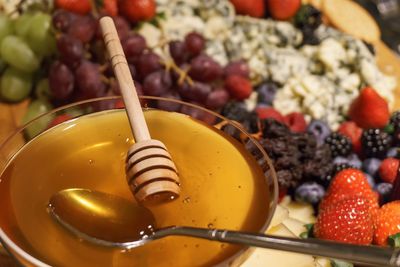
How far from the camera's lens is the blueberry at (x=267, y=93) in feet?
5.26

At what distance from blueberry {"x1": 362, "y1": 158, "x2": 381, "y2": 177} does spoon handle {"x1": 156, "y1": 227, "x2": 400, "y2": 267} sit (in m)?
0.79

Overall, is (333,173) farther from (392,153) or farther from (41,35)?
(41,35)

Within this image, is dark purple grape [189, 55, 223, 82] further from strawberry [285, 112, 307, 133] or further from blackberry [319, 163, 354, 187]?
blackberry [319, 163, 354, 187]

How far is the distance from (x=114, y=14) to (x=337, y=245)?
47.6 inches

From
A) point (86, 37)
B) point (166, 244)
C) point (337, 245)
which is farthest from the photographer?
point (86, 37)

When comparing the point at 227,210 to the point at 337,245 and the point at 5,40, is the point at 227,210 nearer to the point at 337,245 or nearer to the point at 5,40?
the point at 337,245

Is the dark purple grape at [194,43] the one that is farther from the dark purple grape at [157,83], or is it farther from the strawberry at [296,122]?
the strawberry at [296,122]

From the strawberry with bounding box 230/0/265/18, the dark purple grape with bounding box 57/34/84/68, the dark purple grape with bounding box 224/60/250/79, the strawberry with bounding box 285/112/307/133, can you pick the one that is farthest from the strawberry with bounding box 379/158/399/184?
the dark purple grape with bounding box 57/34/84/68

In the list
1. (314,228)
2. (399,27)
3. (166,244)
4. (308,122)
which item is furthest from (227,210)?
(399,27)

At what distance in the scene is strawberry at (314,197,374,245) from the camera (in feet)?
3.38

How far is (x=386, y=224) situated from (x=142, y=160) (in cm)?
56

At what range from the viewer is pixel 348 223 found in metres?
1.03

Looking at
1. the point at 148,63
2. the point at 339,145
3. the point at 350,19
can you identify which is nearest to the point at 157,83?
the point at 148,63

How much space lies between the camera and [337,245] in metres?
0.56
